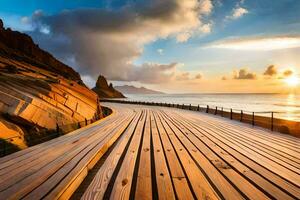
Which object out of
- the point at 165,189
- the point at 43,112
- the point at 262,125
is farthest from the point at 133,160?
the point at 262,125

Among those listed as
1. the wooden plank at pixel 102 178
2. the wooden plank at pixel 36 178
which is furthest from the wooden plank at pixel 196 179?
the wooden plank at pixel 36 178

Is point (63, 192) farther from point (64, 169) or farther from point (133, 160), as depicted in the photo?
point (133, 160)

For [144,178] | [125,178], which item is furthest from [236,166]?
[125,178]

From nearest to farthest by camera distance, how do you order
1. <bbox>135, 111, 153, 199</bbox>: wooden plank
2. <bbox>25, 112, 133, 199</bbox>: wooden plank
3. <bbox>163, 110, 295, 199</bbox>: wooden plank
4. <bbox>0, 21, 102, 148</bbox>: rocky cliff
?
<bbox>25, 112, 133, 199</bbox>: wooden plank < <bbox>135, 111, 153, 199</bbox>: wooden plank < <bbox>163, 110, 295, 199</bbox>: wooden plank < <bbox>0, 21, 102, 148</bbox>: rocky cliff

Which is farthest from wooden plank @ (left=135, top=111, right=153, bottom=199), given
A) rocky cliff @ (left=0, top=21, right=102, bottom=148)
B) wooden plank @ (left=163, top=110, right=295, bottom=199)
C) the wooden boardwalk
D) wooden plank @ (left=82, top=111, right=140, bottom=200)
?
rocky cliff @ (left=0, top=21, right=102, bottom=148)

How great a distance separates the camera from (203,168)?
5.34 m

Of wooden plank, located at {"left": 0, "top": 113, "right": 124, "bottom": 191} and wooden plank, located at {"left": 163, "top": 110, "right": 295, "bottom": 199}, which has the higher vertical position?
wooden plank, located at {"left": 163, "top": 110, "right": 295, "bottom": 199}

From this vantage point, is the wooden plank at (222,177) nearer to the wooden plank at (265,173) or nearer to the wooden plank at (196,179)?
the wooden plank at (196,179)

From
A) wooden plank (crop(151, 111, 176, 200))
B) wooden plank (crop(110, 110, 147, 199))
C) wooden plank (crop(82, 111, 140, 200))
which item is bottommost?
wooden plank (crop(82, 111, 140, 200))

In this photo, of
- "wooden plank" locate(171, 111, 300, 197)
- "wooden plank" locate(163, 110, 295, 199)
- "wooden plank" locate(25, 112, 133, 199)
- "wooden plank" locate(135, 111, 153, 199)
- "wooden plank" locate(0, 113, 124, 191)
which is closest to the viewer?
"wooden plank" locate(25, 112, 133, 199)

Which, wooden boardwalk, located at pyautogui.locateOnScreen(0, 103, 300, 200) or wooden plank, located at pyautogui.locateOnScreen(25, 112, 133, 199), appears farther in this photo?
wooden boardwalk, located at pyautogui.locateOnScreen(0, 103, 300, 200)

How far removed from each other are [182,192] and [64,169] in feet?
8.52

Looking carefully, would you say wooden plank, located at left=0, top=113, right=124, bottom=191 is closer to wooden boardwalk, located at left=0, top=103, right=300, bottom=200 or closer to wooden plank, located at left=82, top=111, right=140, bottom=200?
wooden boardwalk, located at left=0, top=103, right=300, bottom=200

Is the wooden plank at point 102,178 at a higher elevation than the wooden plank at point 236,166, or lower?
lower
